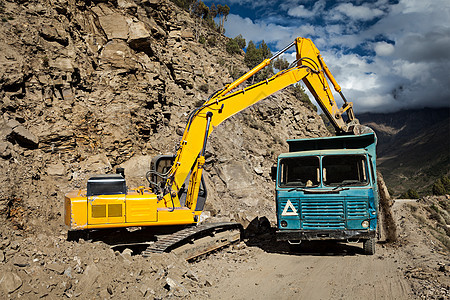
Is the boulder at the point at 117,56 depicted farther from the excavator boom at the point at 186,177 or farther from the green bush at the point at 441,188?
the green bush at the point at 441,188

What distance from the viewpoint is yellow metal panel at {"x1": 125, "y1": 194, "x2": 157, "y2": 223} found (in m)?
7.84

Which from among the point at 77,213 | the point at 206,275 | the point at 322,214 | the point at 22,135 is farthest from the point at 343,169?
the point at 22,135

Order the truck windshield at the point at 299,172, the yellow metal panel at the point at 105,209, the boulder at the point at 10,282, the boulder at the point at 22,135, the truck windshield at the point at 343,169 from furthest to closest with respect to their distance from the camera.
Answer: the boulder at the point at 22,135
the truck windshield at the point at 299,172
the truck windshield at the point at 343,169
the yellow metal panel at the point at 105,209
the boulder at the point at 10,282

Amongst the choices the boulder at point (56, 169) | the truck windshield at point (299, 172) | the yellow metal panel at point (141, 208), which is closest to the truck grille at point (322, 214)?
the truck windshield at point (299, 172)

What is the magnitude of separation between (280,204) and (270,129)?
2437 centimetres

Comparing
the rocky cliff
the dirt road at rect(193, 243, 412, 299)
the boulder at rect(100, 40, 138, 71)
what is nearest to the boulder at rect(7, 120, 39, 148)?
the rocky cliff

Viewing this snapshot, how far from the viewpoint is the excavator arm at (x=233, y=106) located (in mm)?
8867

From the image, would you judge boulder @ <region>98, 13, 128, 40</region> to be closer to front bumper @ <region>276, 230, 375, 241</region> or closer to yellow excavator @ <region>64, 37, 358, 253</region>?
yellow excavator @ <region>64, 37, 358, 253</region>

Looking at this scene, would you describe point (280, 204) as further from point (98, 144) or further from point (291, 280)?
point (98, 144)

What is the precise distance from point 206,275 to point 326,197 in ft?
11.4

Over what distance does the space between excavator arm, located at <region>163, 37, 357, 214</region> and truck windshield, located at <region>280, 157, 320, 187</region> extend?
2.07 meters

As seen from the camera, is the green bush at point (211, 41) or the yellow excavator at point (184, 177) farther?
the green bush at point (211, 41)

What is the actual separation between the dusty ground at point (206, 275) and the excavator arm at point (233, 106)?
2.19 m

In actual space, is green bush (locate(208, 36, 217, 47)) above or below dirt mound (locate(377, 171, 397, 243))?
above
